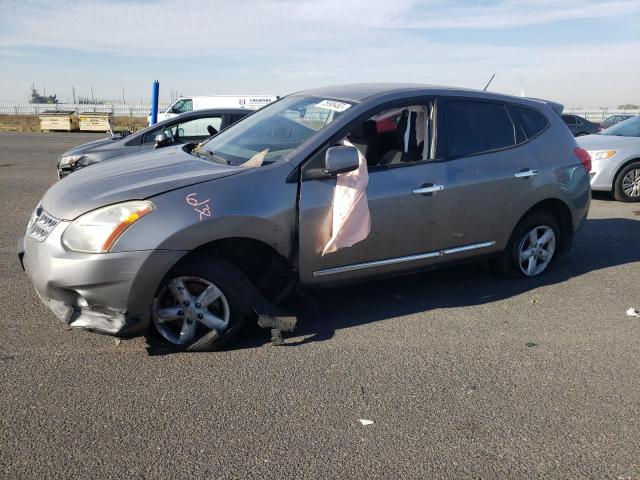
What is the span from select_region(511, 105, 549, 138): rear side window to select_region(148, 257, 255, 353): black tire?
9.97ft

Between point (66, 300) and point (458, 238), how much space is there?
302 cm

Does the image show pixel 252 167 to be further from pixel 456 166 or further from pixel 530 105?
pixel 530 105

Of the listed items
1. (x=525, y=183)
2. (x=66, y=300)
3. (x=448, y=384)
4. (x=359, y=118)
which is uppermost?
(x=359, y=118)

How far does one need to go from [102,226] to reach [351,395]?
71.3 inches

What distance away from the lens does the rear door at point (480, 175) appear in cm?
474

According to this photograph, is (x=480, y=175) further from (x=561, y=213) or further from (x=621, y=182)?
(x=621, y=182)

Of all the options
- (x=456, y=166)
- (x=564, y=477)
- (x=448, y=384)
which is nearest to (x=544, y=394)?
(x=448, y=384)

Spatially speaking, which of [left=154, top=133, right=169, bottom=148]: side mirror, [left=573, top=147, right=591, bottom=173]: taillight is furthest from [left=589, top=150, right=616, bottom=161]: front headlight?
[left=154, top=133, right=169, bottom=148]: side mirror

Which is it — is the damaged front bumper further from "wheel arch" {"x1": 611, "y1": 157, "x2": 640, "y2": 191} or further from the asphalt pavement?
"wheel arch" {"x1": 611, "y1": 157, "x2": 640, "y2": 191}

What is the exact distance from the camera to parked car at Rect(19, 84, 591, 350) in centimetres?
360

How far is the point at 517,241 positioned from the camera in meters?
5.38

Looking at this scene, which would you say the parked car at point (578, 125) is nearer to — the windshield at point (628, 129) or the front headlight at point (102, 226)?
the windshield at point (628, 129)

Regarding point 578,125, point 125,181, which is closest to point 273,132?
point 125,181

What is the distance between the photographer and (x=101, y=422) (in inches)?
121
